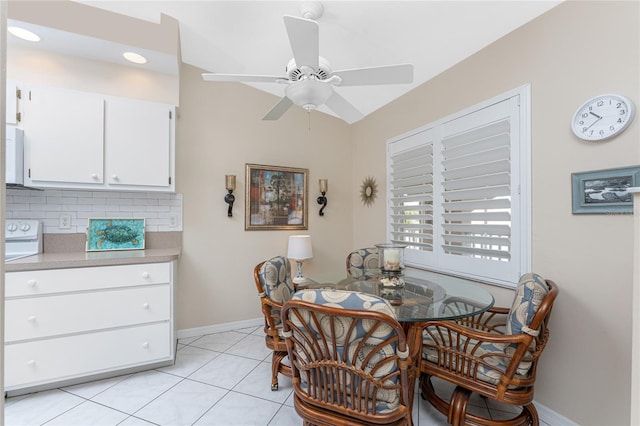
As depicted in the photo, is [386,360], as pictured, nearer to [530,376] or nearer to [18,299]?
[530,376]

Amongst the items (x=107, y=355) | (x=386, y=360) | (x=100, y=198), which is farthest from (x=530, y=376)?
(x=100, y=198)

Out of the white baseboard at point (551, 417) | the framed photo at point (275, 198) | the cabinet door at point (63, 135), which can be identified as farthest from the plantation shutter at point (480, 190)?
the cabinet door at point (63, 135)

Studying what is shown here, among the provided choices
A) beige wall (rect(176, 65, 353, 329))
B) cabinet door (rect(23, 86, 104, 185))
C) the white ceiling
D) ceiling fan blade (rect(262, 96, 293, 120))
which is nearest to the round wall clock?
the white ceiling

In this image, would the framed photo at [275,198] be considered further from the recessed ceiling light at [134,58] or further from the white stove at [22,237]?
the white stove at [22,237]

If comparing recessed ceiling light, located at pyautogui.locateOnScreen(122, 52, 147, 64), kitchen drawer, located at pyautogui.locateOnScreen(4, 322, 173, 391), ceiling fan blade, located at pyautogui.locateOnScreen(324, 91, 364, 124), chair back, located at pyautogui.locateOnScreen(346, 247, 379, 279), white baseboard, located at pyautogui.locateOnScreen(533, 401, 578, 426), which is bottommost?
white baseboard, located at pyautogui.locateOnScreen(533, 401, 578, 426)

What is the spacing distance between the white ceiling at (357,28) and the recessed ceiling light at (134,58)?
0.30m

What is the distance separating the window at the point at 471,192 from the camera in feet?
6.48

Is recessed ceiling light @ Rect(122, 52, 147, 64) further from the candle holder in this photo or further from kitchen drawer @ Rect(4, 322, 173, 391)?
the candle holder

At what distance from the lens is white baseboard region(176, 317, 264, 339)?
9.95ft

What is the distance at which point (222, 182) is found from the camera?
320cm

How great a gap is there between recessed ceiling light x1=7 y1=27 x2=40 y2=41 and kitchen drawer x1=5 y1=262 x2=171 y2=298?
1769 mm

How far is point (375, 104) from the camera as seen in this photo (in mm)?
3367

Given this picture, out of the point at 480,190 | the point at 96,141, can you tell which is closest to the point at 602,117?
the point at 480,190

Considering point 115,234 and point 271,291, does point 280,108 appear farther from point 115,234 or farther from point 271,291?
point 115,234
